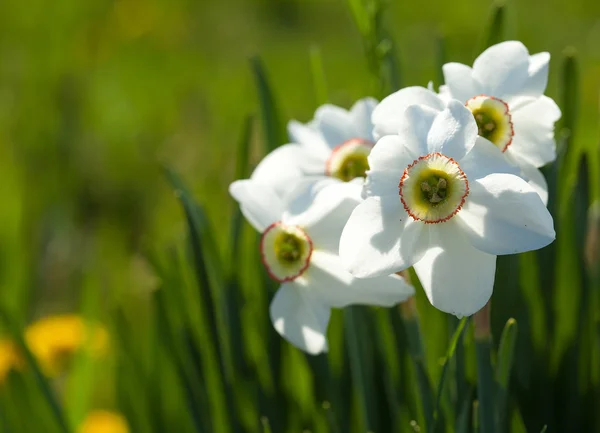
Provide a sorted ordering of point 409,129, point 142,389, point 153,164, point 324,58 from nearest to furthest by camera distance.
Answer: point 409,129
point 142,389
point 153,164
point 324,58

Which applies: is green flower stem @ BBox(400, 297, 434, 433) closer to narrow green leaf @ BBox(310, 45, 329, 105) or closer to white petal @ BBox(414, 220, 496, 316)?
white petal @ BBox(414, 220, 496, 316)

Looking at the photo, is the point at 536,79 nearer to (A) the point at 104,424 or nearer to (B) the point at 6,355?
(A) the point at 104,424

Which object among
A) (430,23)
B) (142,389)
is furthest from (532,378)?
(430,23)

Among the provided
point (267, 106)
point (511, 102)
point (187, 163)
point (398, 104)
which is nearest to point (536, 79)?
point (511, 102)

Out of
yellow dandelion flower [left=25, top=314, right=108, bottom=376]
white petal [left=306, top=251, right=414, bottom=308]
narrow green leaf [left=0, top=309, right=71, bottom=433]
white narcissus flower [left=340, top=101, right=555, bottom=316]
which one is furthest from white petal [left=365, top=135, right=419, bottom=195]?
yellow dandelion flower [left=25, top=314, right=108, bottom=376]

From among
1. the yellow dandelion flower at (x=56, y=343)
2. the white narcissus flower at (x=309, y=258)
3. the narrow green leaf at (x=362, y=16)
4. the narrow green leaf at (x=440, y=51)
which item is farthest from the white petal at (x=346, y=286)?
the yellow dandelion flower at (x=56, y=343)

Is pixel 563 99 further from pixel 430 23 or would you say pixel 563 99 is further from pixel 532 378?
pixel 430 23
